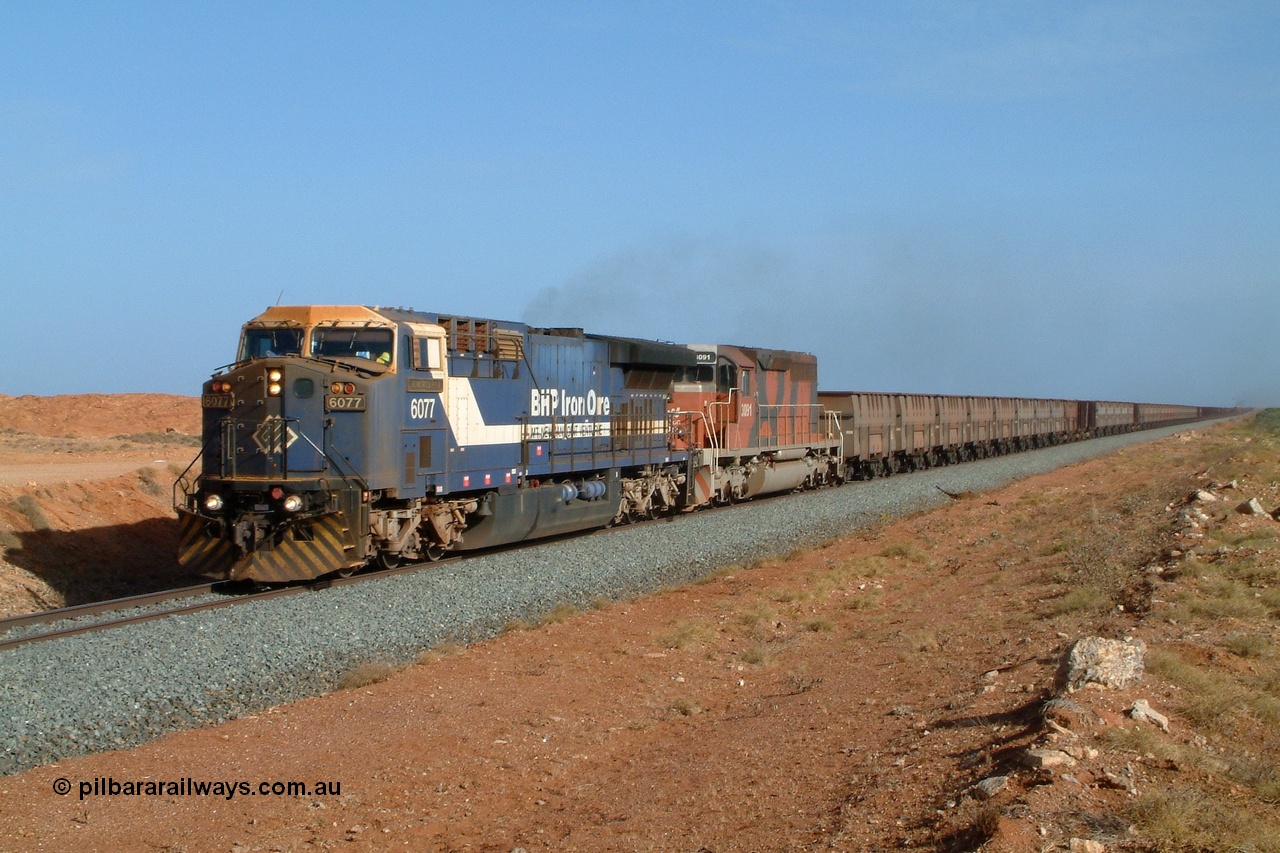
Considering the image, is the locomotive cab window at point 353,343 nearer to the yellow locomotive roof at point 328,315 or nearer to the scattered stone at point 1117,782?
the yellow locomotive roof at point 328,315

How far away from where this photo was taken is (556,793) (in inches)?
271

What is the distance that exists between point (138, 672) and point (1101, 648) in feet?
26.4

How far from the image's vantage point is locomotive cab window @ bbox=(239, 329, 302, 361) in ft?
46.2

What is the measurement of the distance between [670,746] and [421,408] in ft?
26.4

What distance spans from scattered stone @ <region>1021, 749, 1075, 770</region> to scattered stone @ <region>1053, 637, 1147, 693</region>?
56.9 inches

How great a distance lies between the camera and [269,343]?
14.2 metres

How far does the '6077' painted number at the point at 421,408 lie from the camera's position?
1447 cm

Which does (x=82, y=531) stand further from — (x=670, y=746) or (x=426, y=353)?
(x=670, y=746)

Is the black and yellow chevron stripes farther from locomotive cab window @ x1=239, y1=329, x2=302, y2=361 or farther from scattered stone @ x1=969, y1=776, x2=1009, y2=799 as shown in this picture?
scattered stone @ x1=969, y1=776, x2=1009, y2=799

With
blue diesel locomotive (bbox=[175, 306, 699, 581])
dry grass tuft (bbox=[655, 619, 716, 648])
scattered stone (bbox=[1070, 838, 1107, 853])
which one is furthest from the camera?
blue diesel locomotive (bbox=[175, 306, 699, 581])

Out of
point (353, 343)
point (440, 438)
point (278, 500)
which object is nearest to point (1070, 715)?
point (278, 500)

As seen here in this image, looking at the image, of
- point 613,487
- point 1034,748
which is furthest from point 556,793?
point 613,487

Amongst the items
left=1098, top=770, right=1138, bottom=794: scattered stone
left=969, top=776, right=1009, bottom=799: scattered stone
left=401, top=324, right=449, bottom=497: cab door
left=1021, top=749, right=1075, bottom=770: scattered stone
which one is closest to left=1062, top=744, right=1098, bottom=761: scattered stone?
left=1021, top=749, right=1075, bottom=770: scattered stone

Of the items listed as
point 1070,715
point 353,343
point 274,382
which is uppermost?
point 353,343
